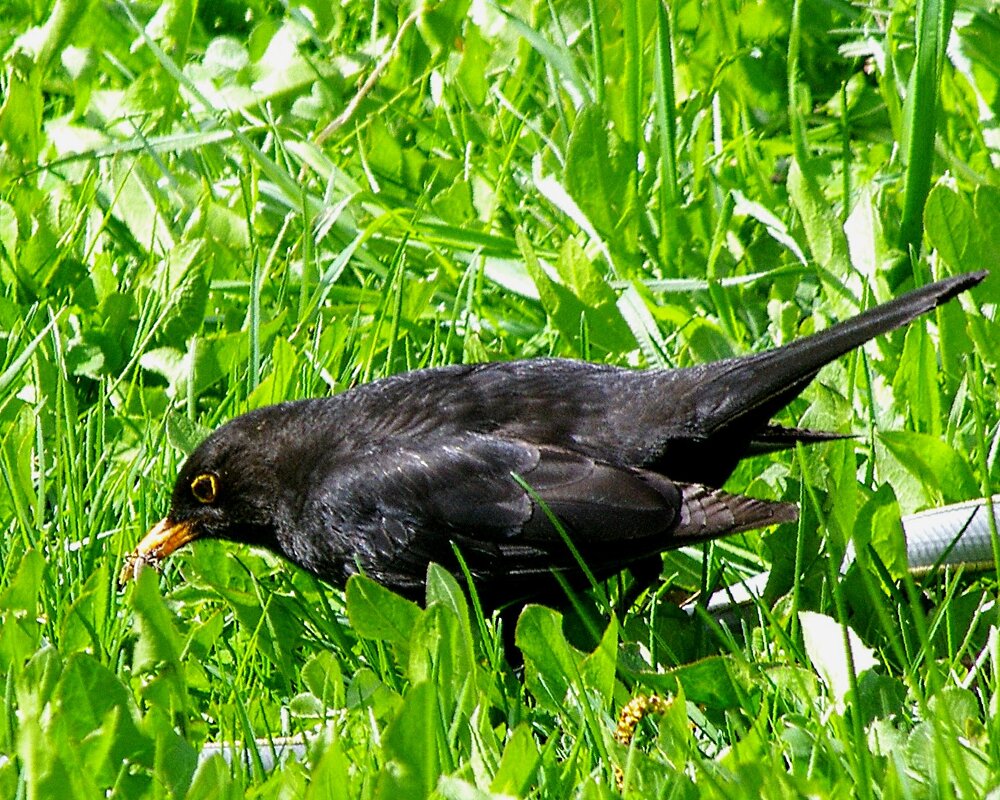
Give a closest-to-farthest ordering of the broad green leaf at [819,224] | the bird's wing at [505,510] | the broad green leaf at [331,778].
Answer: the broad green leaf at [331,778] → the bird's wing at [505,510] → the broad green leaf at [819,224]

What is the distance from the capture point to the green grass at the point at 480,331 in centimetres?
272

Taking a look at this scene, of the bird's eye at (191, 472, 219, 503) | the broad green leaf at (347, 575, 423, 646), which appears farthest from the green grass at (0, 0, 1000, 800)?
the bird's eye at (191, 472, 219, 503)

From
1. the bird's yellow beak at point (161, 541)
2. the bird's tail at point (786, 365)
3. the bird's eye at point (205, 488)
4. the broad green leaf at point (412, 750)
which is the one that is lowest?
the bird's yellow beak at point (161, 541)

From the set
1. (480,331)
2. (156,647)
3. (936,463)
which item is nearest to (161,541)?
(156,647)

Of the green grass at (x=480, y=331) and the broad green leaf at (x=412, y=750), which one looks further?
the green grass at (x=480, y=331)

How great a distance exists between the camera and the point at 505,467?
356cm

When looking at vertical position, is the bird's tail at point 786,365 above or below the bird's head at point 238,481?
above

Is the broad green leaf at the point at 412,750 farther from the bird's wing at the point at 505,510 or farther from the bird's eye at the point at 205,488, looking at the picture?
the bird's eye at the point at 205,488

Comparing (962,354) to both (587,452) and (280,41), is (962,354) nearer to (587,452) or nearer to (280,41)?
(587,452)

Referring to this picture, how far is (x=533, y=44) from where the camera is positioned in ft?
16.3

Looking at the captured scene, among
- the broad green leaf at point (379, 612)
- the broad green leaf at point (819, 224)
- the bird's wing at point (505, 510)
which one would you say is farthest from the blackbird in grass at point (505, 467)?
the broad green leaf at point (819, 224)

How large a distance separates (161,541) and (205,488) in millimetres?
170

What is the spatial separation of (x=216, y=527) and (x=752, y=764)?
5.94 ft

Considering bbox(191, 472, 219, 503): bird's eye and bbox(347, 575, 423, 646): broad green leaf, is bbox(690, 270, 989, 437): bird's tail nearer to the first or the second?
bbox(347, 575, 423, 646): broad green leaf
